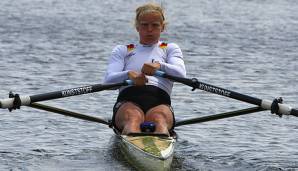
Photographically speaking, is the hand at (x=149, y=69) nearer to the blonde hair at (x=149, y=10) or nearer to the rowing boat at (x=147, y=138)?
the rowing boat at (x=147, y=138)

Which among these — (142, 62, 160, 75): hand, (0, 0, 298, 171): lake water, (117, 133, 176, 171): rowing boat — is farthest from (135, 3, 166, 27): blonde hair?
(0, 0, 298, 171): lake water

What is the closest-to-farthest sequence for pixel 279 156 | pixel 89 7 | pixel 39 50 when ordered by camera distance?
pixel 279 156 → pixel 39 50 → pixel 89 7

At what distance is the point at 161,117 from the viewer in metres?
13.0

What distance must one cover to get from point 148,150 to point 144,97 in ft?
5.47

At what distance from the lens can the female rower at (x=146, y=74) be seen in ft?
42.5

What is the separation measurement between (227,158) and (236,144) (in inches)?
48.7

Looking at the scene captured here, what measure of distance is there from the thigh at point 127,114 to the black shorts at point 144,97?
0.11 metres

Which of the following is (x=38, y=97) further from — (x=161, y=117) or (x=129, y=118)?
(x=161, y=117)

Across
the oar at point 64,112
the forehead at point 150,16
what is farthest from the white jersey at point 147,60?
the oar at point 64,112

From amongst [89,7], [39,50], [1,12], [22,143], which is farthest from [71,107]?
[89,7]

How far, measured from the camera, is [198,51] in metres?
29.1

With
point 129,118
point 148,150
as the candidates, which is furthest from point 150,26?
point 148,150

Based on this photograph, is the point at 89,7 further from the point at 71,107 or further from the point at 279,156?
the point at 279,156

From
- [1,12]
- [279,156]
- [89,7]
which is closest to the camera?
[279,156]
